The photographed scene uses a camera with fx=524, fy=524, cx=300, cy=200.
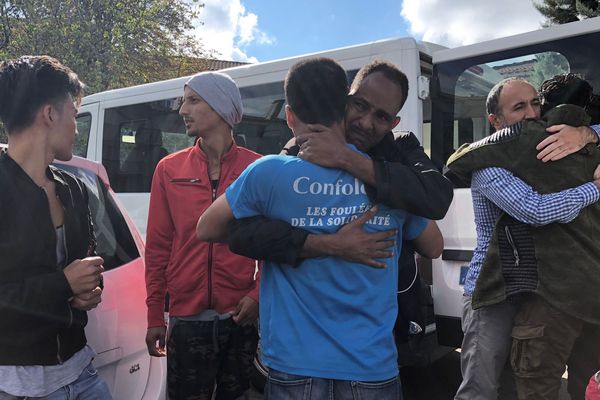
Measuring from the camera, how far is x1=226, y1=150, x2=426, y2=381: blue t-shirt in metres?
1.39

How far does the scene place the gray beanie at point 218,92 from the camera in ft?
7.43

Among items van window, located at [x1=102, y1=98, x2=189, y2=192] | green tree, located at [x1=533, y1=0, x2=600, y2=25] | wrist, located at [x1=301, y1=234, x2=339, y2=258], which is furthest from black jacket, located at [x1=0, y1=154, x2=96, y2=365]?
green tree, located at [x1=533, y1=0, x2=600, y2=25]

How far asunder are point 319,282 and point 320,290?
2 cm

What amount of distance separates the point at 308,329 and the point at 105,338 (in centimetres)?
96

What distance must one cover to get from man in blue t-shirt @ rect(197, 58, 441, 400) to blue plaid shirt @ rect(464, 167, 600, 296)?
0.84 m

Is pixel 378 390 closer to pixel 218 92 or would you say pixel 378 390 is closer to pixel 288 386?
pixel 288 386

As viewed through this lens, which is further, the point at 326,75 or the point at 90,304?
the point at 90,304

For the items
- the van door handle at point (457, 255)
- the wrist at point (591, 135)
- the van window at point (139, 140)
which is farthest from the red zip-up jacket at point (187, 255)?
the van window at point (139, 140)

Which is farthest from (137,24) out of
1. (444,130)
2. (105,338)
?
(105,338)

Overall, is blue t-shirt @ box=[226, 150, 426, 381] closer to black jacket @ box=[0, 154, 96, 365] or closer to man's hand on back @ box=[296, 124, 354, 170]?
man's hand on back @ box=[296, 124, 354, 170]

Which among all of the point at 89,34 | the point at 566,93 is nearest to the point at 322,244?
the point at 566,93

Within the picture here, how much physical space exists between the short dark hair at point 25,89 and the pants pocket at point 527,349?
1949 millimetres

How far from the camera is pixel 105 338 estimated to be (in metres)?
1.99

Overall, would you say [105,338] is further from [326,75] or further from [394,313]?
[326,75]
